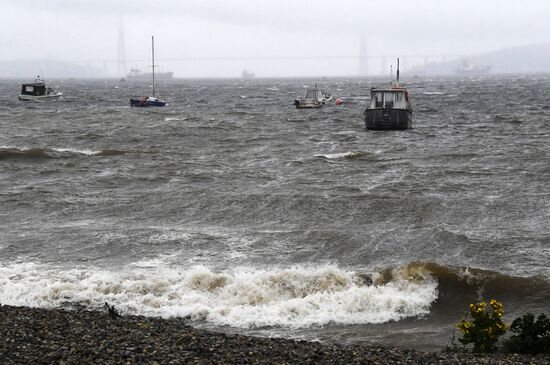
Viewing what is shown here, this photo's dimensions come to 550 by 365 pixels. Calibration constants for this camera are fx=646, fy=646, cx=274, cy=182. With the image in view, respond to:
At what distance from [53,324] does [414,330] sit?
7844 millimetres

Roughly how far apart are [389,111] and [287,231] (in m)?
32.3

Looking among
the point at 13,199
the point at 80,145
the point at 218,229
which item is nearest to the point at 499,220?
the point at 218,229

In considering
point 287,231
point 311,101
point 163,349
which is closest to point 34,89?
point 311,101

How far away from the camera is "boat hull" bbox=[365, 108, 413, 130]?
5338 cm

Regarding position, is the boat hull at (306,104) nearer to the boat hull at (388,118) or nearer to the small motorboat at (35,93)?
the boat hull at (388,118)

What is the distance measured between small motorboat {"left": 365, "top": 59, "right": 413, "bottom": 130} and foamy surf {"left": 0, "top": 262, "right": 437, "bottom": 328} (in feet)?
119

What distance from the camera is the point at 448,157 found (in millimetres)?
40406

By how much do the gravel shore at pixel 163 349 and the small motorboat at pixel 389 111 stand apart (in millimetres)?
42380

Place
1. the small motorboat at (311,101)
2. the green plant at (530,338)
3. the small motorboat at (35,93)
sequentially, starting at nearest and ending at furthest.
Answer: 1. the green plant at (530,338)
2. the small motorboat at (311,101)
3. the small motorboat at (35,93)

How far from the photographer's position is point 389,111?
53344mm

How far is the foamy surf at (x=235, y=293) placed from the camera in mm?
15547

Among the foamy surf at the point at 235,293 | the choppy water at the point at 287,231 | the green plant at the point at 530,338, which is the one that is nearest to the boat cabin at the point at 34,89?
the choppy water at the point at 287,231

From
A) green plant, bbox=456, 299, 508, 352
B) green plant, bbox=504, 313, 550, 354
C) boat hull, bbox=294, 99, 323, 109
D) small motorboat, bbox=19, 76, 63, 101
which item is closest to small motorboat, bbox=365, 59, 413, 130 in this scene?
boat hull, bbox=294, 99, 323, 109

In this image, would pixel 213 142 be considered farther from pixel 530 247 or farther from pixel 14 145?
pixel 530 247
